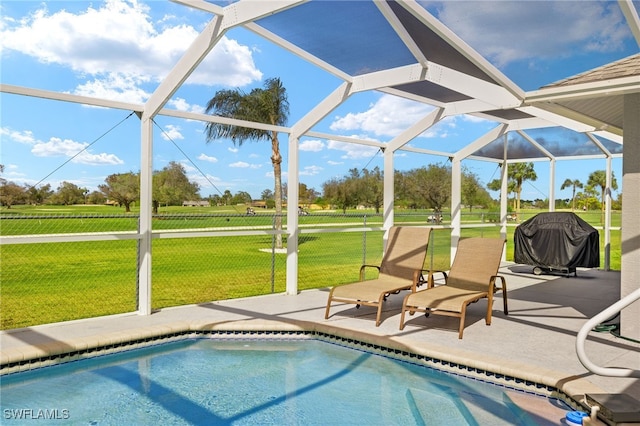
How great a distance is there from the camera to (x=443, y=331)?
5762 millimetres

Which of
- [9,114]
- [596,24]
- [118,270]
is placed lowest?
[118,270]

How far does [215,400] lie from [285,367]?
1.01 metres

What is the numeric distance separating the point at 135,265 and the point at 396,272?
5815 mm

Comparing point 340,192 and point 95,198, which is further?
point 340,192

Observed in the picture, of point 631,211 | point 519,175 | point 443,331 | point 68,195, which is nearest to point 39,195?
point 68,195

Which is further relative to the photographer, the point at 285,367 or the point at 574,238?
Result: the point at 574,238

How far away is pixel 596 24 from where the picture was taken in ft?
18.7

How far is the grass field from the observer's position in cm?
786

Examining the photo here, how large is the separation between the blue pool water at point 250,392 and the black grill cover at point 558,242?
288 inches

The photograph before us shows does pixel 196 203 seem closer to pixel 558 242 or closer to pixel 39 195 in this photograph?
pixel 39 195

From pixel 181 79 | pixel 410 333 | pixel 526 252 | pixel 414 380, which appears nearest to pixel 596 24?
pixel 410 333

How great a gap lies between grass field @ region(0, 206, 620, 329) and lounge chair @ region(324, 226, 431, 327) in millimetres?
1078

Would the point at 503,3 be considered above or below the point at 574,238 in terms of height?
above

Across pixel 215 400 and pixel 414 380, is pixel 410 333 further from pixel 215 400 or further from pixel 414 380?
pixel 215 400
